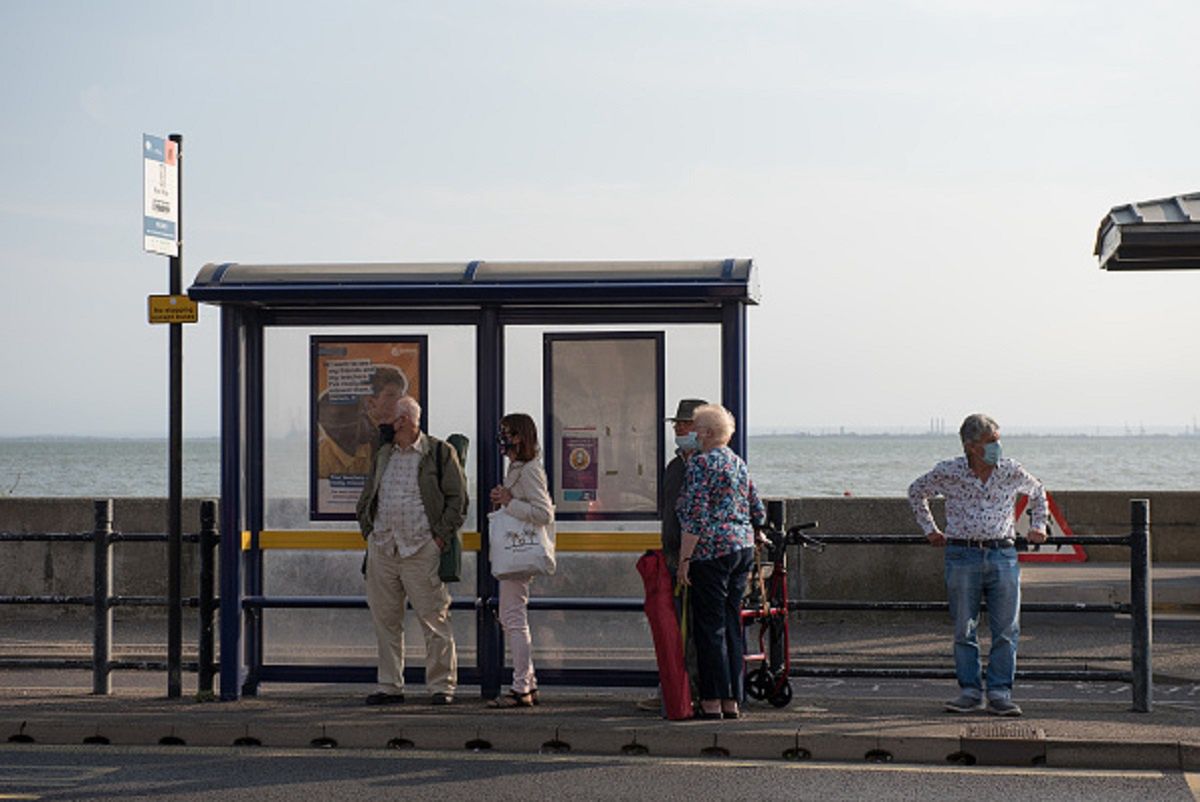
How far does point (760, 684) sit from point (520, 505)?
162cm

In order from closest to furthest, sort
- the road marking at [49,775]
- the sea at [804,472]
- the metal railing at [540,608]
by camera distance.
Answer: the road marking at [49,775] < the metal railing at [540,608] < the sea at [804,472]

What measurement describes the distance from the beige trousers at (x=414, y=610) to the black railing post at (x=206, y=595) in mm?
965

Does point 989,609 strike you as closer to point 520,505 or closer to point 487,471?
point 520,505

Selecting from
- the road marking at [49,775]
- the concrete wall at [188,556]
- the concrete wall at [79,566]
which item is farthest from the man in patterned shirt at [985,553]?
the concrete wall at [79,566]

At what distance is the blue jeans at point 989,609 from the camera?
10.4 m

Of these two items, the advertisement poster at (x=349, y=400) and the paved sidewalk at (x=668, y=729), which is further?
the advertisement poster at (x=349, y=400)

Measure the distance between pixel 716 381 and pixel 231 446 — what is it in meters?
2.75

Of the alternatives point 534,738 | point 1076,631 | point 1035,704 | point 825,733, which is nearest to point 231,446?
point 534,738

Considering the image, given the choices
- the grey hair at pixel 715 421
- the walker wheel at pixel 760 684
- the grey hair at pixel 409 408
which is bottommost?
the walker wheel at pixel 760 684

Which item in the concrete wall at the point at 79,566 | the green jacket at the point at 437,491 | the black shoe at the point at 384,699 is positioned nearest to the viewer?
the green jacket at the point at 437,491

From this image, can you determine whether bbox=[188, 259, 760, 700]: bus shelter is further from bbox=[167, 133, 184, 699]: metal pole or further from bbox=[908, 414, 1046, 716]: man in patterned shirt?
bbox=[908, 414, 1046, 716]: man in patterned shirt

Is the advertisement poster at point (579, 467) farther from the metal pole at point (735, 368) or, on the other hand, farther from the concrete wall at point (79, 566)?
the concrete wall at point (79, 566)

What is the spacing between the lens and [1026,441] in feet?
610

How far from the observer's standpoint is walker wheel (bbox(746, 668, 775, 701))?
1065cm
